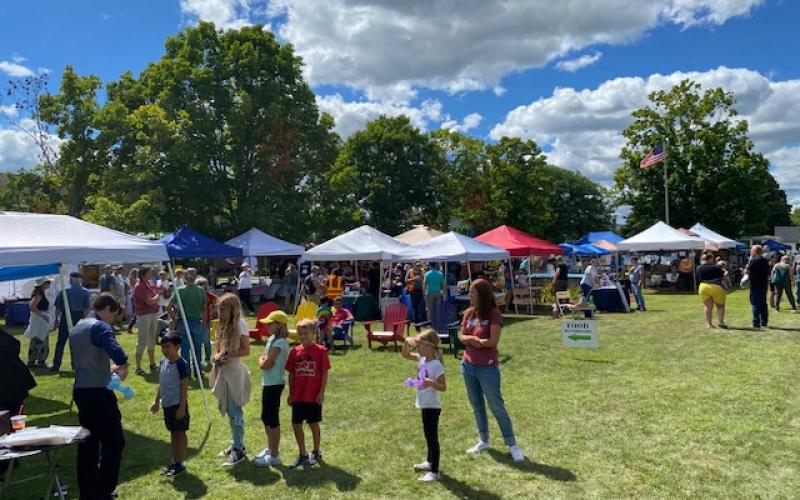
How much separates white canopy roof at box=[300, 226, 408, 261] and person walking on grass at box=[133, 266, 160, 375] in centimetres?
787

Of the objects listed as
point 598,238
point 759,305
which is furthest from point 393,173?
point 759,305

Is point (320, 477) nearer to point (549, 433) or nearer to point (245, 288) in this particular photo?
point (549, 433)

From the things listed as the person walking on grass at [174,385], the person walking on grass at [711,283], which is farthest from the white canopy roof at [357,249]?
the person walking on grass at [174,385]

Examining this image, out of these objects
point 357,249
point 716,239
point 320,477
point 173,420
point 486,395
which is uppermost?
point 716,239

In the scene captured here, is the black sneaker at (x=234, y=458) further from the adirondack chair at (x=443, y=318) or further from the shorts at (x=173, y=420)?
the adirondack chair at (x=443, y=318)

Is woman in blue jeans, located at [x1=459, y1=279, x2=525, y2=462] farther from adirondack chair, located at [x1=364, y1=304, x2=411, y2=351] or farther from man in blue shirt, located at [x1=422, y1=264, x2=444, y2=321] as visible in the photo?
man in blue shirt, located at [x1=422, y1=264, x2=444, y2=321]

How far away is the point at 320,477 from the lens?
4742mm

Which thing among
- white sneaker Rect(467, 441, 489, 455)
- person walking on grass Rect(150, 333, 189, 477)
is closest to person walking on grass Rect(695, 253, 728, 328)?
white sneaker Rect(467, 441, 489, 455)

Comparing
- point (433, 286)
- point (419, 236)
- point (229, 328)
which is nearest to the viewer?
point (229, 328)

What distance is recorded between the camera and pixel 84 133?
25109 millimetres

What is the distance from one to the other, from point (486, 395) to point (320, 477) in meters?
1.53

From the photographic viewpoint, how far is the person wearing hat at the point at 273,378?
4.86 meters

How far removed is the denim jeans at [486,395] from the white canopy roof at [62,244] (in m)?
3.82

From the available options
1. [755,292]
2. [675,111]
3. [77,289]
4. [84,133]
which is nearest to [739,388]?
[755,292]
